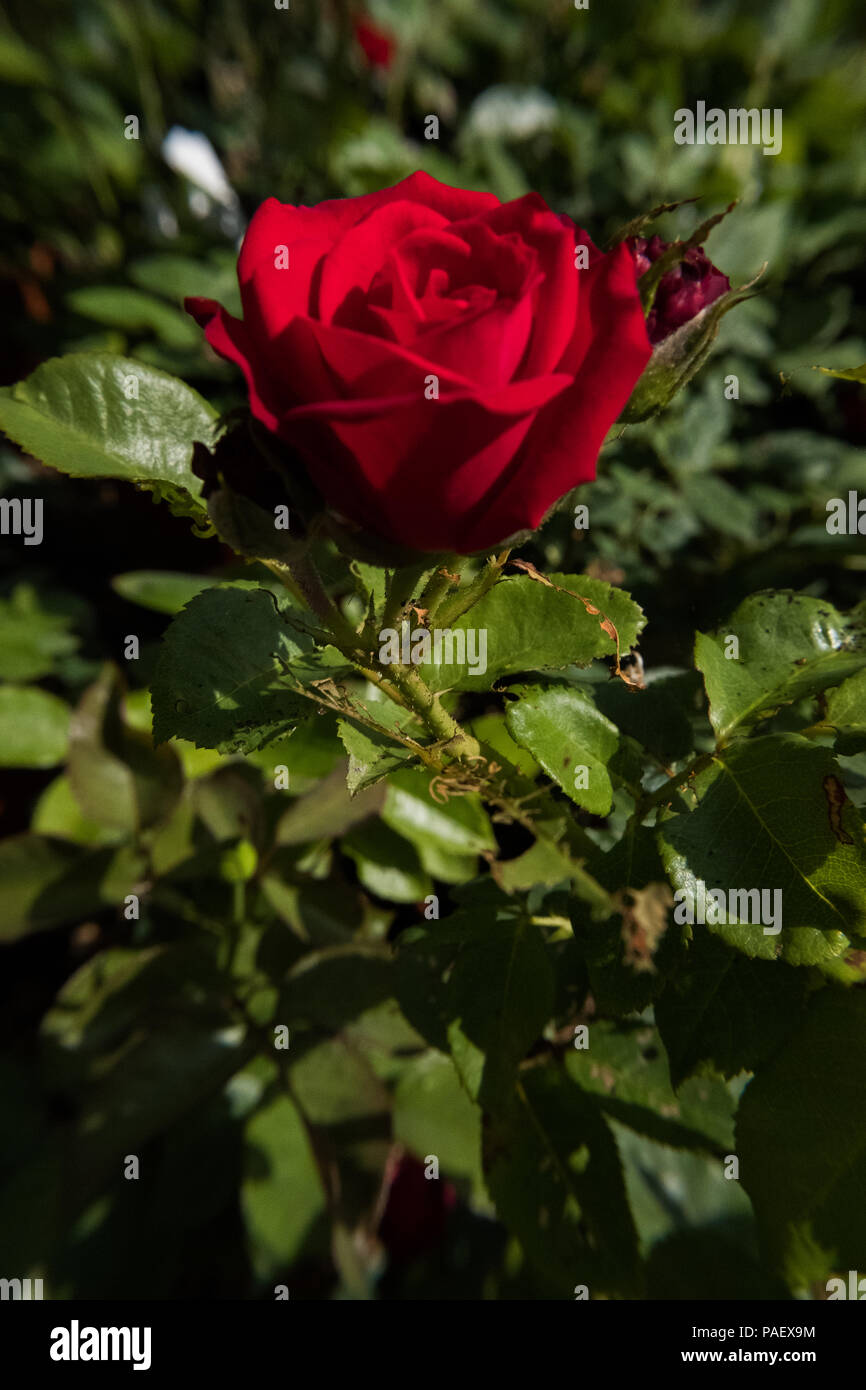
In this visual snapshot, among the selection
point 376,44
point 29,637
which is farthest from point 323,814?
A: point 376,44

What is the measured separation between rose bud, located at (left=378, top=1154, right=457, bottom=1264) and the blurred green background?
3 cm

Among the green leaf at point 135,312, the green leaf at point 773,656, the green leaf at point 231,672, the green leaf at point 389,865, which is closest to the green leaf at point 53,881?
the green leaf at point 389,865

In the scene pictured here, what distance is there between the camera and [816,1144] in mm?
394

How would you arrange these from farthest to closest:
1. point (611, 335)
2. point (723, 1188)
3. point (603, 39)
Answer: point (603, 39), point (723, 1188), point (611, 335)

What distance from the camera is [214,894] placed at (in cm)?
81

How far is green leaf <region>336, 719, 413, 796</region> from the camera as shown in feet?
1.16

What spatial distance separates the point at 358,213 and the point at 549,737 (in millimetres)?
230

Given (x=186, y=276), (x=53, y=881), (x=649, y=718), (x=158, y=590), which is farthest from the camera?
(x=186, y=276)

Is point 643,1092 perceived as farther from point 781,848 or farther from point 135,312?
point 135,312

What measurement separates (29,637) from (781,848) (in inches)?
39.8

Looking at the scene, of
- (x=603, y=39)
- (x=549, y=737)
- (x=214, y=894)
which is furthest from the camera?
(x=603, y=39)

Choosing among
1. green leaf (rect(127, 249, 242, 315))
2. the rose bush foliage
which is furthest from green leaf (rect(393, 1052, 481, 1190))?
green leaf (rect(127, 249, 242, 315))
